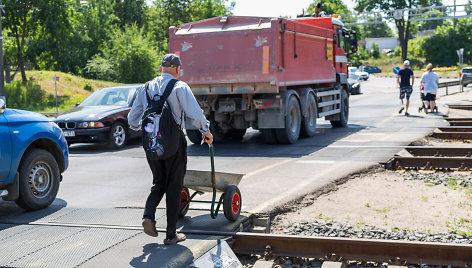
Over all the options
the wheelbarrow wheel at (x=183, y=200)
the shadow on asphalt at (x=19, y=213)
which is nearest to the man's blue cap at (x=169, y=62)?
the wheelbarrow wheel at (x=183, y=200)

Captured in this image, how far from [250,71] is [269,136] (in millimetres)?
1885

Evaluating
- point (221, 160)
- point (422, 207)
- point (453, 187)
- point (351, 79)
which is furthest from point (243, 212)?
point (351, 79)

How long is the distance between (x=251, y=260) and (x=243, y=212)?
3.92 ft

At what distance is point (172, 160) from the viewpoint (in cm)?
547

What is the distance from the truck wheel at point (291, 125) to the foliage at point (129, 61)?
33161mm

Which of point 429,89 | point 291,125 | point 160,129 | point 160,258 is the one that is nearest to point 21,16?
point 429,89

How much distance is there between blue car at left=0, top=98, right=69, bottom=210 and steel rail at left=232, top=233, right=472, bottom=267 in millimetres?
2991

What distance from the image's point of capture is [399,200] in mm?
7812

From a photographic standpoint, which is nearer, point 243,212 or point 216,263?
point 216,263

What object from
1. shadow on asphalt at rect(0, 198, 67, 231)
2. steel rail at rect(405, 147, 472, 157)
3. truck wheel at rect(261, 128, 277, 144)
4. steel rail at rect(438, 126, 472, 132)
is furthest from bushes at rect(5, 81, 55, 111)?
shadow on asphalt at rect(0, 198, 67, 231)

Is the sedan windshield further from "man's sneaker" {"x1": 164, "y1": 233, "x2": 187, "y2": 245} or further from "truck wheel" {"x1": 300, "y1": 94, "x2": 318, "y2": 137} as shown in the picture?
"man's sneaker" {"x1": 164, "y1": 233, "x2": 187, "y2": 245}

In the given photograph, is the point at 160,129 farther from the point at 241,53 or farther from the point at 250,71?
the point at 241,53

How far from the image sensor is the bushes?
34688mm

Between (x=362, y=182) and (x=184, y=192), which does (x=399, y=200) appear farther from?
(x=184, y=192)
